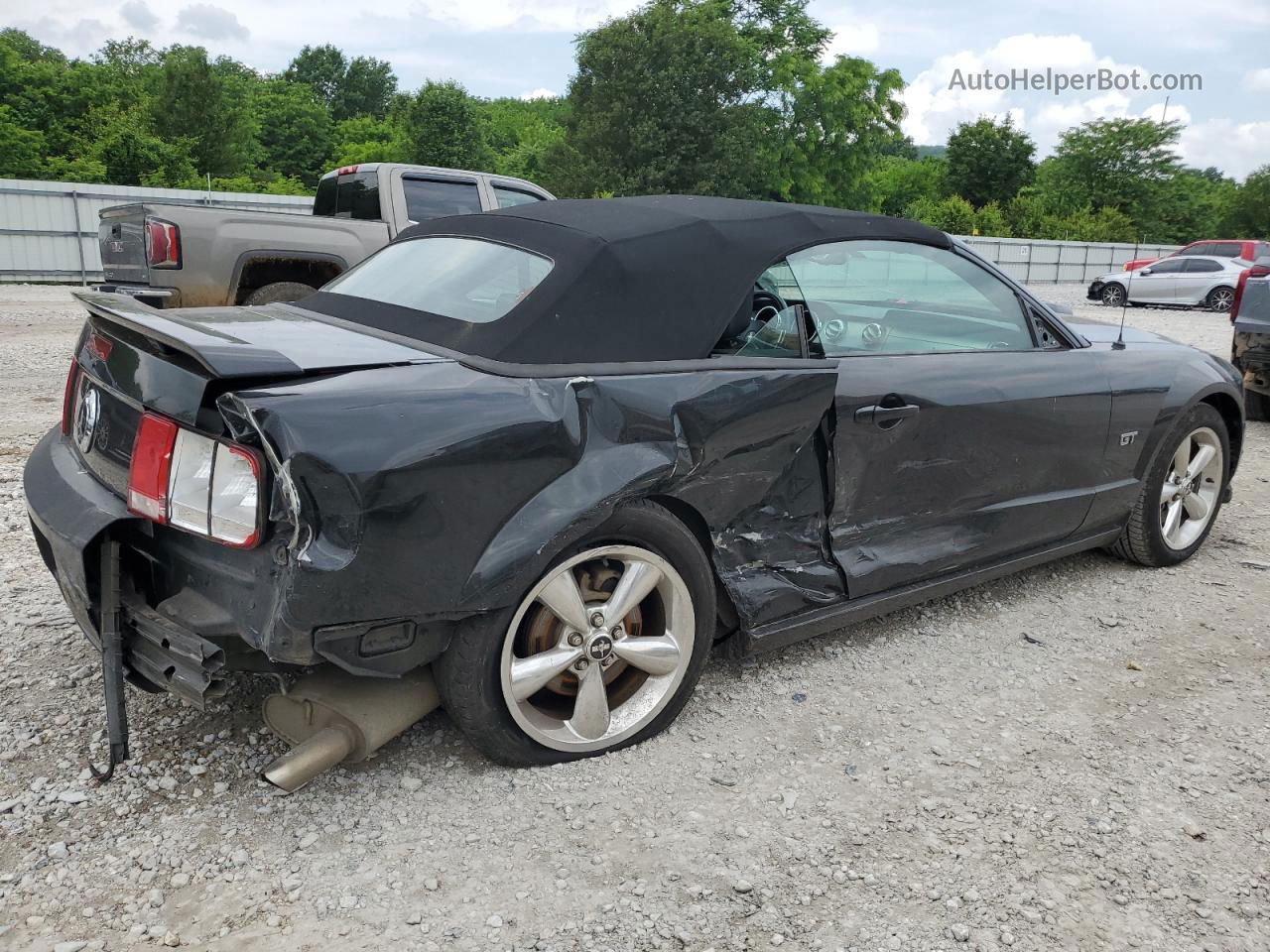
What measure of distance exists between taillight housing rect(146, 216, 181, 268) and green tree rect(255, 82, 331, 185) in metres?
57.6

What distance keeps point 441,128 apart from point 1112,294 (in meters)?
38.6

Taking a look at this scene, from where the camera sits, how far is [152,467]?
7.97 feet

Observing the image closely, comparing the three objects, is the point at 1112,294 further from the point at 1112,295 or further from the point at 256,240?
the point at 256,240

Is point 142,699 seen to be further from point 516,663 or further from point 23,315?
point 23,315

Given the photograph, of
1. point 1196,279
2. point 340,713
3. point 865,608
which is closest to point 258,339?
point 340,713

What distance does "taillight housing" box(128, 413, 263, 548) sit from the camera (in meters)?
2.27

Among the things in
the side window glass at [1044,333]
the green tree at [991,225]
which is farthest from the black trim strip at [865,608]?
the green tree at [991,225]

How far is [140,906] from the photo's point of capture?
7.21ft

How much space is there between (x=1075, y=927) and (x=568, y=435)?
5.27 ft

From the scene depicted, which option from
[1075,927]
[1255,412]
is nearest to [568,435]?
[1075,927]

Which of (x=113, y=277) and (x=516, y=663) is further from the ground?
(x=113, y=277)

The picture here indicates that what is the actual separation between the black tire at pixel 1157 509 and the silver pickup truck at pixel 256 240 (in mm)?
5114

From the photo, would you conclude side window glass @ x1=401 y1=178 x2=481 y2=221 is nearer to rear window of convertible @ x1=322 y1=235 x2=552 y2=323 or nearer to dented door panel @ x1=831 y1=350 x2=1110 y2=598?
rear window of convertible @ x1=322 y1=235 x2=552 y2=323

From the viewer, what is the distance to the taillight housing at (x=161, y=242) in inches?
292
